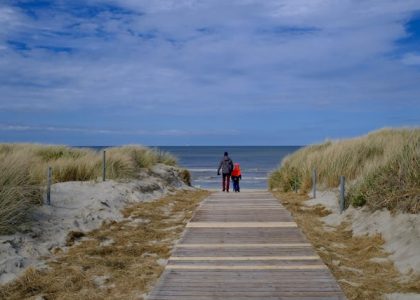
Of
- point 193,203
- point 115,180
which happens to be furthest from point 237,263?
point 115,180

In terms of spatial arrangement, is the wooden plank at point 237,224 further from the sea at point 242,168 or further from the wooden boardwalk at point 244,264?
the sea at point 242,168

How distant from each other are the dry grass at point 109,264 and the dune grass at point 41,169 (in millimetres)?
1045

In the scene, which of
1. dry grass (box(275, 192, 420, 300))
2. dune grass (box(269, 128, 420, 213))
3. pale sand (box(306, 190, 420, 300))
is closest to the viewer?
dry grass (box(275, 192, 420, 300))

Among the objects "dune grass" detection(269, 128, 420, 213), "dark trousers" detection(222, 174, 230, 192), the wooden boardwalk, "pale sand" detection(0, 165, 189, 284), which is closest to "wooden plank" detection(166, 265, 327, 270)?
the wooden boardwalk

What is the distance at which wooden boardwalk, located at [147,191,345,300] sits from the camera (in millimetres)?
5328

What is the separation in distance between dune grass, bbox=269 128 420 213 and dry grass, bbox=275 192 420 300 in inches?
33.0

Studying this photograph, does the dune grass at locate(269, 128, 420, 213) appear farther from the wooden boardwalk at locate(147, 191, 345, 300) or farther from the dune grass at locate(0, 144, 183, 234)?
the dune grass at locate(0, 144, 183, 234)

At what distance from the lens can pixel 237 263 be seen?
655 centimetres

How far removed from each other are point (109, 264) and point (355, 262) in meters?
3.60

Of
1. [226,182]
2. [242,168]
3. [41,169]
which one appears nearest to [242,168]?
[242,168]

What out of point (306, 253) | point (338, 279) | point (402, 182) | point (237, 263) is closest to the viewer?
point (338, 279)

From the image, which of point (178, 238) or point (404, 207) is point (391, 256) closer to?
point (404, 207)

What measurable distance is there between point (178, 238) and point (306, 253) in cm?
256

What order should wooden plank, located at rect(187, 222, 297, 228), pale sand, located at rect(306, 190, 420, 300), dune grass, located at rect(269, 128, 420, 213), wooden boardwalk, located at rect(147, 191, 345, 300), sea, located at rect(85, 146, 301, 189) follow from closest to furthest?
wooden boardwalk, located at rect(147, 191, 345, 300)
pale sand, located at rect(306, 190, 420, 300)
dune grass, located at rect(269, 128, 420, 213)
wooden plank, located at rect(187, 222, 297, 228)
sea, located at rect(85, 146, 301, 189)
